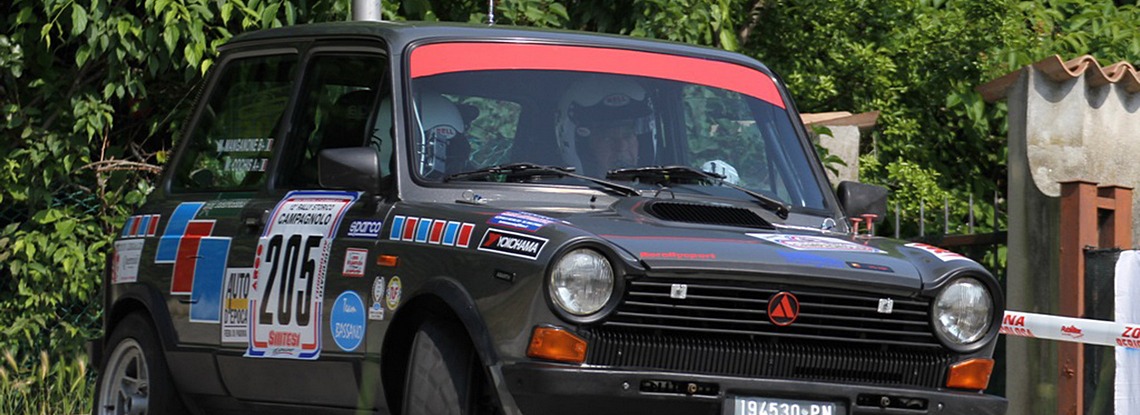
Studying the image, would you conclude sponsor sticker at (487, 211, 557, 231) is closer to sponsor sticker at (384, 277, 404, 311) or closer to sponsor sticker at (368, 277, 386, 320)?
sponsor sticker at (384, 277, 404, 311)

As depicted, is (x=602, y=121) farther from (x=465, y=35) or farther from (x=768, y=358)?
(x=768, y=358)

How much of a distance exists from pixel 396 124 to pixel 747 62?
1567 millimetres

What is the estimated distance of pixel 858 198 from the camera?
23.4ft

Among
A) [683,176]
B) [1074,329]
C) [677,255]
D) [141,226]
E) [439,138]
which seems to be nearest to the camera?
[677,255]

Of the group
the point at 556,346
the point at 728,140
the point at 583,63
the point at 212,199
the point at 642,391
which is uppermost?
the point at 583,63

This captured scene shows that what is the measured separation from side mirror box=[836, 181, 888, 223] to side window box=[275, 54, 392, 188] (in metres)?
1.65

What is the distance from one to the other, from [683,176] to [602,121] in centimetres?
33

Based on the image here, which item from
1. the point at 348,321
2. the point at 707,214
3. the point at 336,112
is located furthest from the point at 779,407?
the point at 336,112

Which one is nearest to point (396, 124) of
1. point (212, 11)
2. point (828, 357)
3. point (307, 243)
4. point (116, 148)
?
point (307, 243)

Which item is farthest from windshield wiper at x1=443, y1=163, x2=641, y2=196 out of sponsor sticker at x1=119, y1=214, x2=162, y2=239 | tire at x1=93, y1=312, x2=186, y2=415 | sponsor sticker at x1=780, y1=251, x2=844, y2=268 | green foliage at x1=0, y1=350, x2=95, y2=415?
green foliage at x1=0, y1=350, x2=95, y2=415

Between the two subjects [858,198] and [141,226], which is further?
[141,226]

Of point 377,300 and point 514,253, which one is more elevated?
point 514,253

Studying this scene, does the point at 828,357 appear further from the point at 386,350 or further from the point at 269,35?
the point at 269,35

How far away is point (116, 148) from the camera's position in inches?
471
